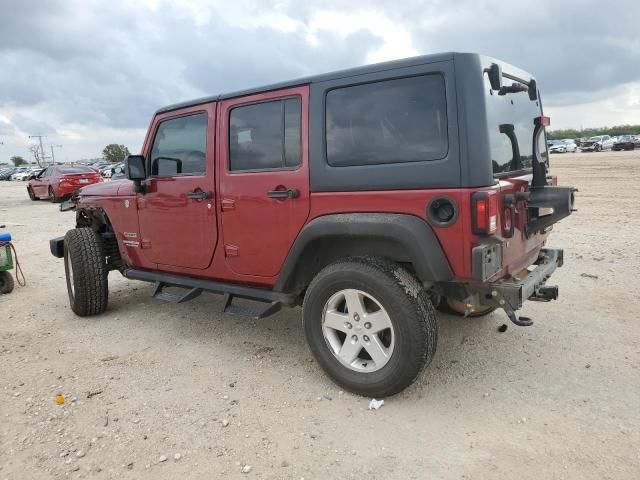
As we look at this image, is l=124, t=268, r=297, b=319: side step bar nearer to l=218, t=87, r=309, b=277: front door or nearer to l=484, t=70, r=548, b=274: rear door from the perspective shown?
l=218, t=87, r=309, b=277: front door

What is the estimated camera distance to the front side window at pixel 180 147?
4082 millimetres

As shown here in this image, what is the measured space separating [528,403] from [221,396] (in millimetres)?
1953

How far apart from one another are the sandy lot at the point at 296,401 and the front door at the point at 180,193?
2.58 ft

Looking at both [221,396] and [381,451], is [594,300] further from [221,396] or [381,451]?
[221,396]

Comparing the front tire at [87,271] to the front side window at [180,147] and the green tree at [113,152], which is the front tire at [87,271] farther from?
the green tree at [113,152]

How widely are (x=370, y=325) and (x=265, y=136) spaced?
1580 millimetres

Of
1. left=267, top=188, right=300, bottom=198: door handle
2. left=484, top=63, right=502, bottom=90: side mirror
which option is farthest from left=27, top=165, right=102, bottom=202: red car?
left=484, top=63, right=502, bottom=90: side mirror

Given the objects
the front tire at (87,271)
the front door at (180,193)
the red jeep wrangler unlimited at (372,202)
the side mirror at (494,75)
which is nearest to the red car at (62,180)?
the front tire at (87,271)

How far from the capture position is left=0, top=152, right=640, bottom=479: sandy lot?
8.44 ft

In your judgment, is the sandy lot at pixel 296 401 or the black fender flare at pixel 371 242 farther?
the black fender flare at pixel 371 242

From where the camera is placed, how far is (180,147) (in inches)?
169

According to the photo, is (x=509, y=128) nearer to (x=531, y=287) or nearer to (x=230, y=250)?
(x=531, y=287)

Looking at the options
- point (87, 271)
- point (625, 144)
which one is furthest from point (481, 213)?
point (625, 144)

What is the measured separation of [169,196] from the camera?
14.0ft
